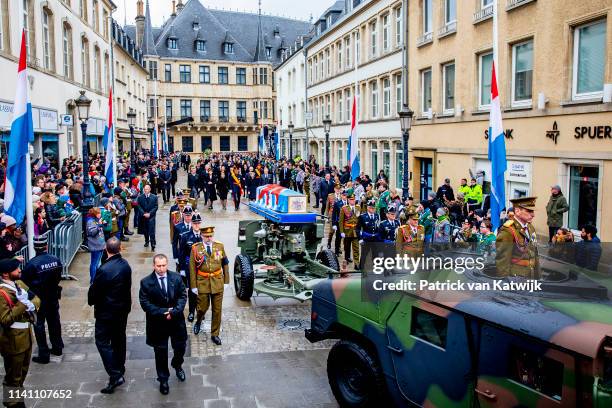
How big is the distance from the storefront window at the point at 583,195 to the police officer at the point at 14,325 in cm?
1281

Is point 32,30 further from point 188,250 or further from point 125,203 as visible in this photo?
point 188,250

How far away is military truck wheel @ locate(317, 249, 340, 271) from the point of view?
1082 cm

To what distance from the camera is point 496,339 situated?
173 inches

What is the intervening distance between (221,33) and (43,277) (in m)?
66.8

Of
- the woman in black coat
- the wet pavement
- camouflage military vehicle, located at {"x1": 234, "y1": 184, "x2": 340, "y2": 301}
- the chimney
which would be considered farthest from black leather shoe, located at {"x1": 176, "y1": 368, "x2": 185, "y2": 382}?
the chimney

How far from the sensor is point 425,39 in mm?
Result: 23234

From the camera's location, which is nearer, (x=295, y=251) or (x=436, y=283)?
(x=436, y=283)

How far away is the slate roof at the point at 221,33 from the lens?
67.2 m

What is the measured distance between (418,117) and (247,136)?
163ft

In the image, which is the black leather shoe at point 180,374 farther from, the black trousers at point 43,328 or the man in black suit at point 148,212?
the man in black suit at point 148,212

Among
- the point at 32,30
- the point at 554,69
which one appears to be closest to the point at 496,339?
the point at 554,69

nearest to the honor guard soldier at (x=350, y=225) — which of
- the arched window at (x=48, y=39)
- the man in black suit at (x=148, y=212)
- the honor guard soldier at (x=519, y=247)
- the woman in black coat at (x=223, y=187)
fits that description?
the man in black suit at (x=148, y=212)

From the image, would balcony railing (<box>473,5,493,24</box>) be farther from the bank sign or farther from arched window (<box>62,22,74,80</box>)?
arched window (<box>62,22,74,80</box>)

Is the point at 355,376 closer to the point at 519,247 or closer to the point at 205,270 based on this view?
the point at 519,247
